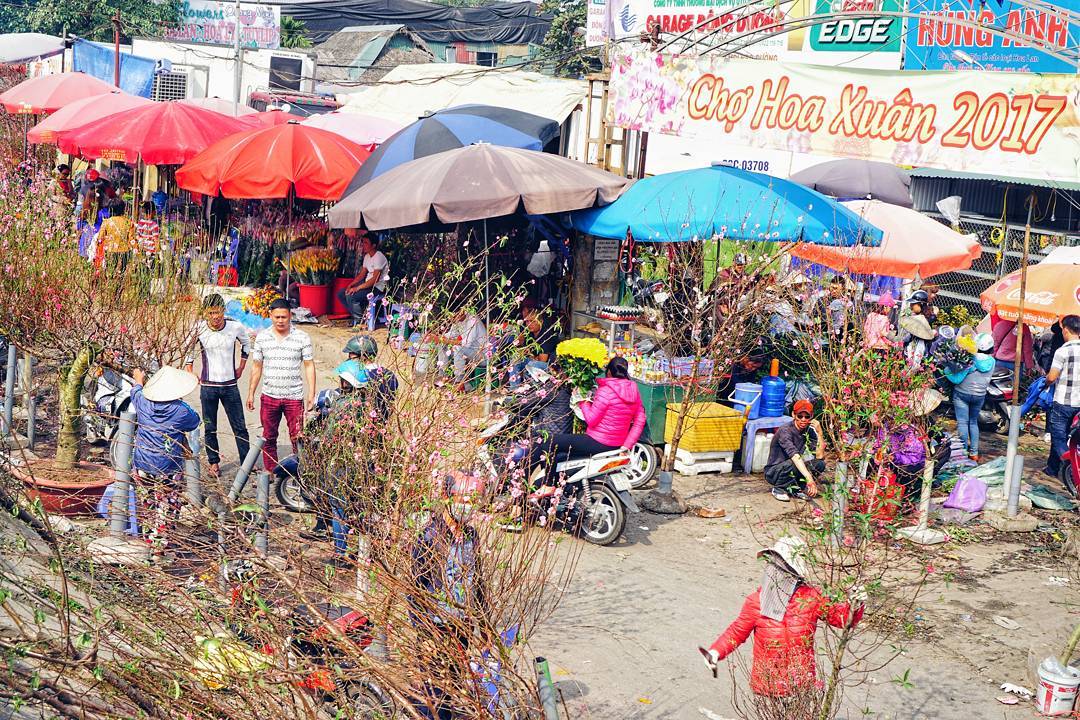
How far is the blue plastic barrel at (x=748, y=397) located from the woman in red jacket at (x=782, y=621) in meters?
5.75

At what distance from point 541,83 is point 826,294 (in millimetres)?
12969

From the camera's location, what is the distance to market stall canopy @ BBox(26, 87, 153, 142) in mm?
19297

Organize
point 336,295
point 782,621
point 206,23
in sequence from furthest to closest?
point 206,23 < point 336,295 < point 782,621

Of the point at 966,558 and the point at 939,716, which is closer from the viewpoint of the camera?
the point at 939,716

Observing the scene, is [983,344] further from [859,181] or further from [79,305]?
[79,305]

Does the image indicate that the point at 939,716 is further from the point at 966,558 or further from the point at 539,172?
the point at 539,172

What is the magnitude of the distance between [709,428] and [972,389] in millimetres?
2825

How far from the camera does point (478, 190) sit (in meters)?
12.1

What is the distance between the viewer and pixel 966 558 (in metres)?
9.00

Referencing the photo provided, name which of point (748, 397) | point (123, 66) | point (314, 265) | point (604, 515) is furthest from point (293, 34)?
point (604, 515)

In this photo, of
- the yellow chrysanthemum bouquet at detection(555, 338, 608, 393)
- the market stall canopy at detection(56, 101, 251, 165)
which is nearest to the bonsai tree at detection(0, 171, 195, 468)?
the yellow chrysanthemum bouquet at detection(555, 338, 608, 393)

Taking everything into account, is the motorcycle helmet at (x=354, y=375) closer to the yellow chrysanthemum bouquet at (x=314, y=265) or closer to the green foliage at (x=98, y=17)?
the yellow chrysanthemum bouquet at (x=314, y=265)

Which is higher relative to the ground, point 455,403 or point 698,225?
point 698,225

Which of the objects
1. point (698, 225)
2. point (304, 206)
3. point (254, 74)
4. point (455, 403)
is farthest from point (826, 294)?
point (254, 74)
